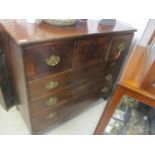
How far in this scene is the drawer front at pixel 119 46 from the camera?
3.73 ft

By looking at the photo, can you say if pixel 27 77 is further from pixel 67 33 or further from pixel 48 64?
pixel 67 33

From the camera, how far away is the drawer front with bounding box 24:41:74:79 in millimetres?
772

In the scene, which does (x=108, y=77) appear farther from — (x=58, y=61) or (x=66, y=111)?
(x=58, y=61)

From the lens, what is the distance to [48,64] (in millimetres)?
A: 863

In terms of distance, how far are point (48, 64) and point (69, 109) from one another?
2.10ft

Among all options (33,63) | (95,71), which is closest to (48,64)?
(33,63)

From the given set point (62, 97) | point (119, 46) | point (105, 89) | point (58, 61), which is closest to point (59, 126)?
point (62, 97)

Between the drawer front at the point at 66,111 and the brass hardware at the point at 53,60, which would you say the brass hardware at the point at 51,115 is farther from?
the brass hardware at the point at 53,60

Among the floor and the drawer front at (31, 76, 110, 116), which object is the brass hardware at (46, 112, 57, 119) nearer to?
the drawer front at (31, 76, 110, 116)

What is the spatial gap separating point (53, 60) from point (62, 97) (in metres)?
0.41

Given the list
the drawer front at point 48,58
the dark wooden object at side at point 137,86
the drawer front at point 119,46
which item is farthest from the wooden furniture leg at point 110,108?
the drawer front at point 119,46

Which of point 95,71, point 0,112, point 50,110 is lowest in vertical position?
point 0,112

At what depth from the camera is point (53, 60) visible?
0.87 meters

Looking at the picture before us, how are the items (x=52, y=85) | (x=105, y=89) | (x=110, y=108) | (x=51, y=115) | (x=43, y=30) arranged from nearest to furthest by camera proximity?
(x=110, y=108)
(x=43, y=30)
(x=52, y=85)
(x=51, y=115)
(x=105, y=89)
